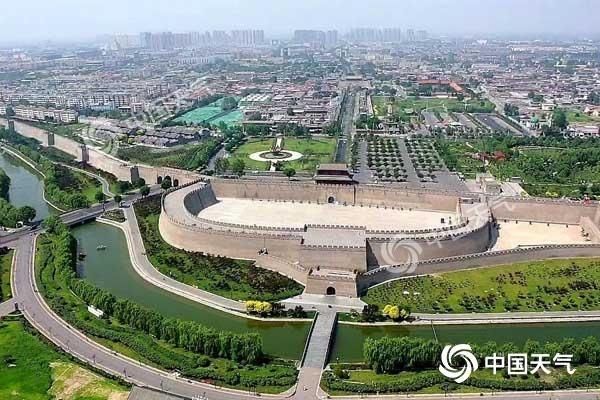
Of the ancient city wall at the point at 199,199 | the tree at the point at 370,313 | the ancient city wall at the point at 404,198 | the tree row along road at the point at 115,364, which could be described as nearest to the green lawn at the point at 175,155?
the ancient city wall at the point at 199,199

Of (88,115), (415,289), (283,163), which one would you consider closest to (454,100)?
(283,163)

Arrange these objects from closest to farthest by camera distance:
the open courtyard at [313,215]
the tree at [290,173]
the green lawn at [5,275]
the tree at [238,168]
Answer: the green lawn at [5,275]
the open courtyard at [313,215]
the tree at [290,173]
the tree at [238,168]

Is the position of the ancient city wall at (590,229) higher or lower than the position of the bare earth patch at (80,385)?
higher

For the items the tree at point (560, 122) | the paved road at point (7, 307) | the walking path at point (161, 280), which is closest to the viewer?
the paved road at point (7, 307)

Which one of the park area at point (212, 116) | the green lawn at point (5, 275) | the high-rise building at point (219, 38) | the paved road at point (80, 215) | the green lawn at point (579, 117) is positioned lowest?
the green lawn at point (5, 275)

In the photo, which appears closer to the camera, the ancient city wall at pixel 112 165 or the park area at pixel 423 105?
the ancient city wall at pixel 112 165

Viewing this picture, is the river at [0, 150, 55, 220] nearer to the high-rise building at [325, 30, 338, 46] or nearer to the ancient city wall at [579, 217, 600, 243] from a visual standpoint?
the ancient city wall at [579, 217, 600, 243]

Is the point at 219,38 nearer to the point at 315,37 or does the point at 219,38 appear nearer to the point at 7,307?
the point at 315,37

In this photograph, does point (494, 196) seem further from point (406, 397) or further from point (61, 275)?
point (61, 275)

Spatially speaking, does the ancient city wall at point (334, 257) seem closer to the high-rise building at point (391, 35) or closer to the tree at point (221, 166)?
the tree at point (221, 166)
